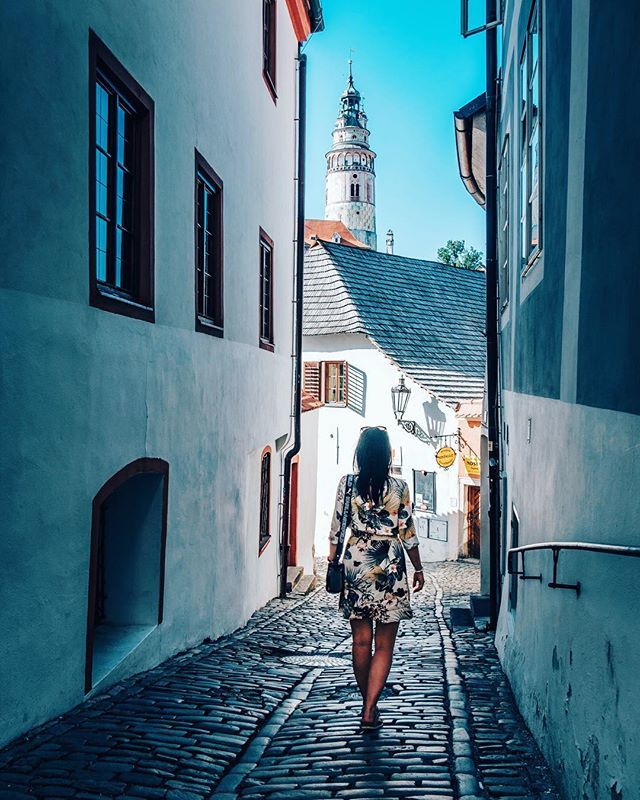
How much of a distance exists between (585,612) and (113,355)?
362cm

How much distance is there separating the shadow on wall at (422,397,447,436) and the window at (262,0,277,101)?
13241 millimetres

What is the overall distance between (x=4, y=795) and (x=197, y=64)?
6852 millimetres

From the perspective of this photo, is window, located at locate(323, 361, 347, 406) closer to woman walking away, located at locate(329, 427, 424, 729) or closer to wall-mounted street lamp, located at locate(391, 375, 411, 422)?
wall-mounted street lamp, located at locate(391, 375, 411, 422)

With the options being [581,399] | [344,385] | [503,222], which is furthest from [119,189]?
[344,385]

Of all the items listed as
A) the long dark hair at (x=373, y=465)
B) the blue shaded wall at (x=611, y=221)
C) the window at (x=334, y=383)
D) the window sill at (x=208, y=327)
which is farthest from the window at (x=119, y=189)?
the window at (x=334, y=383)

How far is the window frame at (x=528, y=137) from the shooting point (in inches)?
265

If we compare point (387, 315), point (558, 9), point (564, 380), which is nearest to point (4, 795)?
point (564, 380)

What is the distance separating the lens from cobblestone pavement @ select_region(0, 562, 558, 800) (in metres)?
4.69

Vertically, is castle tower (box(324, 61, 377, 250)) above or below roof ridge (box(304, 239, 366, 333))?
above

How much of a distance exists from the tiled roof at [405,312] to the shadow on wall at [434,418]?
372mm

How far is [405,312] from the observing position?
1199 inches

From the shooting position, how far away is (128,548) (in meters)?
7.98

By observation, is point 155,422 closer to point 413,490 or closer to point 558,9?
point 558,9

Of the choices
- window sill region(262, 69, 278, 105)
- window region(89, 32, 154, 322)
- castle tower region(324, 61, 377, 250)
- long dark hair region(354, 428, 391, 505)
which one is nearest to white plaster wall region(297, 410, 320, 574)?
window sill region(262, 69, 278, 105)
